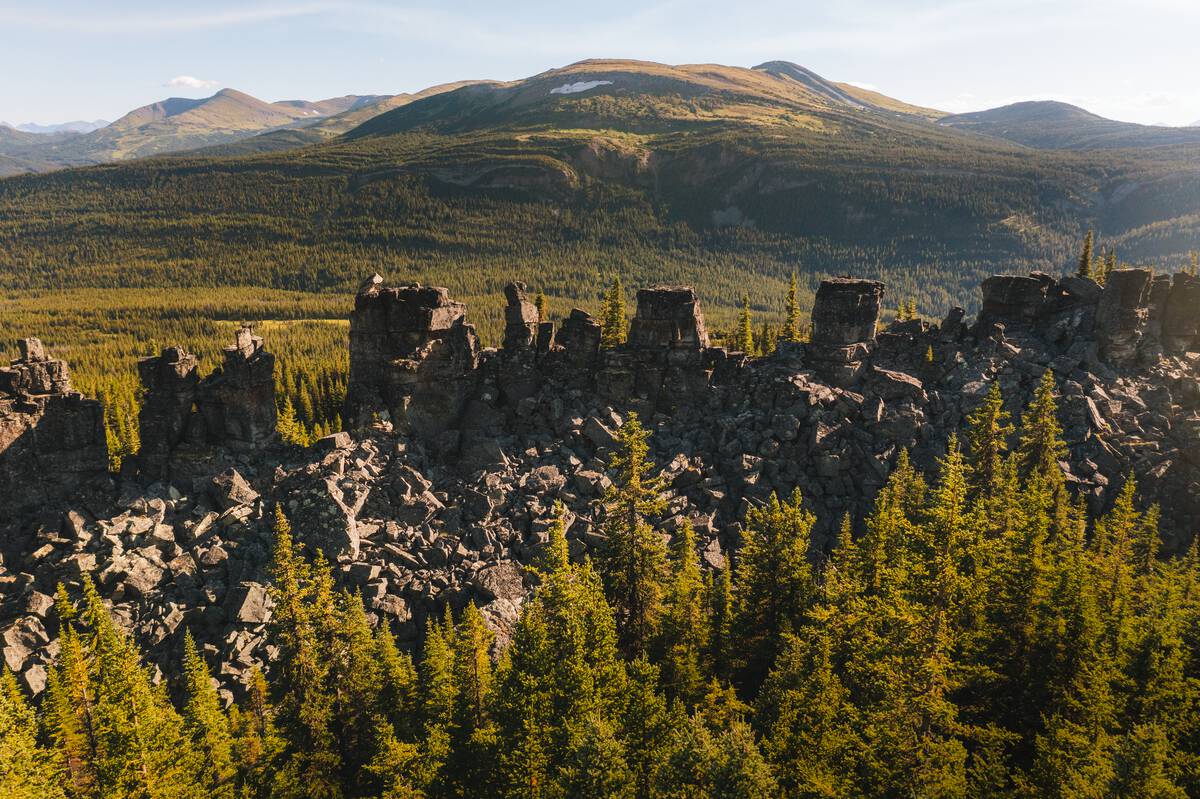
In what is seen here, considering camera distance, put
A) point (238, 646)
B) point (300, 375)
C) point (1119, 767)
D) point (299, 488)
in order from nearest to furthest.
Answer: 1. point (1119, 767)
2. point (238, 646)
3. point (299, 488)
4. point (300, 375)

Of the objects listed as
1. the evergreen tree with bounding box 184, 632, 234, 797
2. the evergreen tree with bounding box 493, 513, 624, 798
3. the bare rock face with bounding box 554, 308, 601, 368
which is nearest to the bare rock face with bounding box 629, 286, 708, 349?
the bare rock face with bounding box 554, 308, 601, 368

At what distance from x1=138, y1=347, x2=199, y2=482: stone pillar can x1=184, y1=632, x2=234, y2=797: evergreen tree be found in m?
18.8

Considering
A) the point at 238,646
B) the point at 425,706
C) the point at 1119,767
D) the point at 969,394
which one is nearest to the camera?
the point at 1119,767

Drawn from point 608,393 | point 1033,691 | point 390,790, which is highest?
point 608,393

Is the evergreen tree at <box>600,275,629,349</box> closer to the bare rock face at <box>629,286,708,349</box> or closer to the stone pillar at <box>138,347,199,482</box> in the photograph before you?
the bare rock face at <box>629,286,708,349</box>

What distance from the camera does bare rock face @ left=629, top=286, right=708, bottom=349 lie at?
59.0 meters

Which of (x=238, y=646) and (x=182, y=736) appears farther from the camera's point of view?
(x=238, y=646)

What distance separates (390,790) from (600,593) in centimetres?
1416

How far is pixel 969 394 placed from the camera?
59.2 metres

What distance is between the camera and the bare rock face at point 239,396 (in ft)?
166

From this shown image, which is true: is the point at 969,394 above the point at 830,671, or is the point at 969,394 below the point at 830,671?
above

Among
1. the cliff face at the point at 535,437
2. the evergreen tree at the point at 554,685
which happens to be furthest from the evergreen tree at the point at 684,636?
the cliff face at the point at 535,437

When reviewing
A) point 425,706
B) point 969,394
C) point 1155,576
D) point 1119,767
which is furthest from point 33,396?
point 1155,576

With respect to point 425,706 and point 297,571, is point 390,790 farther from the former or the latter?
point 297,571
